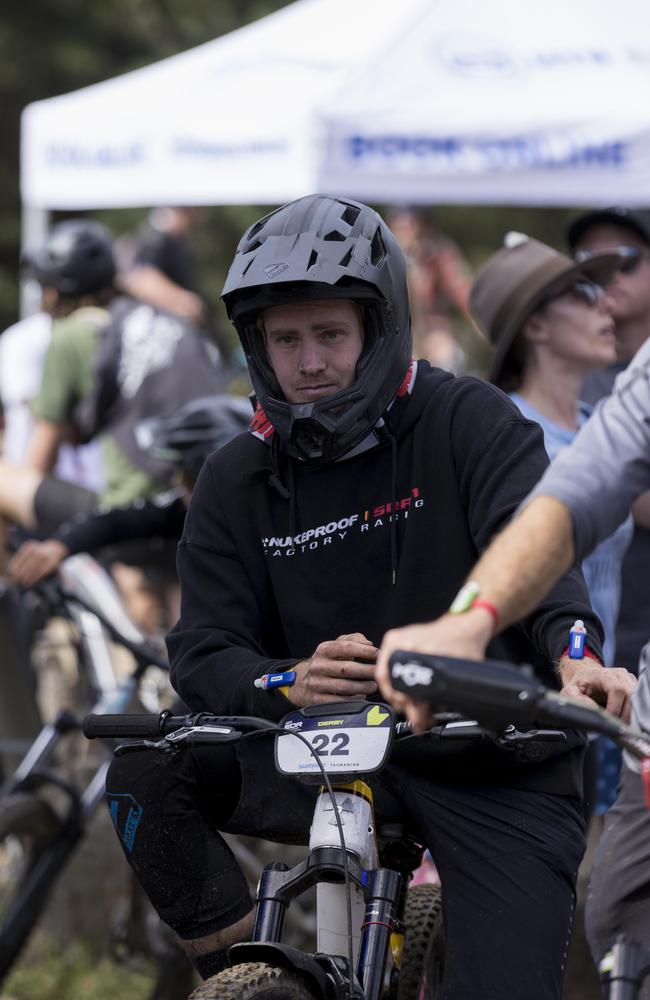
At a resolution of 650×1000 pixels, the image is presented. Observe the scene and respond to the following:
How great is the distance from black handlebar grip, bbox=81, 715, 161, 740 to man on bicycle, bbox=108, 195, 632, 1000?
0.24m

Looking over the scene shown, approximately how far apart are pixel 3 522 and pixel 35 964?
2011 millimetres

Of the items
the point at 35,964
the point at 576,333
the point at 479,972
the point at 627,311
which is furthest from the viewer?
the point at 35,964

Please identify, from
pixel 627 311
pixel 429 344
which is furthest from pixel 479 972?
pixel 429 344

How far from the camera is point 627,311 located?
218 inches

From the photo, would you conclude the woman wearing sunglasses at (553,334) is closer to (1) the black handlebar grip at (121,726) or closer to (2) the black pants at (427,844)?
(2) the black pants at (427,844)

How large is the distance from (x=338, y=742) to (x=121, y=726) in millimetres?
469

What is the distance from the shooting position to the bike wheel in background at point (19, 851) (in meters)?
5.71

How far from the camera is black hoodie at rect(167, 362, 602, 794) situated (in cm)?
359

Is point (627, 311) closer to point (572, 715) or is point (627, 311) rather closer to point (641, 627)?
point (641, 627)

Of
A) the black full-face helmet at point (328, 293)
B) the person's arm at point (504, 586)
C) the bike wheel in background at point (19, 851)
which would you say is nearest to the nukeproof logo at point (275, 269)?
the black full-face helmet at point (328, 293)

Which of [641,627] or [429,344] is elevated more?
[641,627]

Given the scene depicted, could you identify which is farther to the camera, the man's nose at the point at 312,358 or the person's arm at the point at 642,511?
the person's arm at the point at 642,511

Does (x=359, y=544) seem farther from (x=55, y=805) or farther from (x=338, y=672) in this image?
(x=55, y=805)

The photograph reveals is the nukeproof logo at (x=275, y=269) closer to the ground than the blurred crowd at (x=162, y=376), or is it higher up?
higher up
